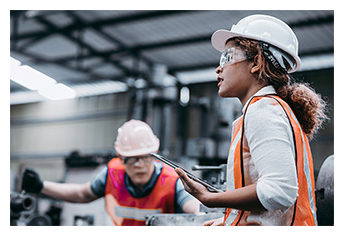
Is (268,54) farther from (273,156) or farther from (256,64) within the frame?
(273,156)

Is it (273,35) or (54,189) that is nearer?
(273,35)

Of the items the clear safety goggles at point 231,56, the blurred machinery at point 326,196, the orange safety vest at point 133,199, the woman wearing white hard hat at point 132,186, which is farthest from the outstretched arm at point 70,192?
the clear safety goggles at point 231,56

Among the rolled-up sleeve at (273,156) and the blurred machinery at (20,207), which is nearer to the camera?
the rolled-up sleeve at (273,156)

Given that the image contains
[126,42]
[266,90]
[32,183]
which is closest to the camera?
[266,90]

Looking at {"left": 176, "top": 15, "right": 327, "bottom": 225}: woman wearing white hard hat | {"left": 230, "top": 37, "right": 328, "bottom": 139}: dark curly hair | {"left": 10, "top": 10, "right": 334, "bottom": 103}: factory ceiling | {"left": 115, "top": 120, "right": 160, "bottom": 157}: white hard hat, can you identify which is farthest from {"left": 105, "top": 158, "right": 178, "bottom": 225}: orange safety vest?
{"left": 230, "top": 37, "right": 328, "bottom": 139}: dark curly hair

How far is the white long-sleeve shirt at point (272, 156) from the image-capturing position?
93cm

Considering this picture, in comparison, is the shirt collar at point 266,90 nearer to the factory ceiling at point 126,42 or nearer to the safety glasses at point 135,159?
the safety glasses at point 135,159

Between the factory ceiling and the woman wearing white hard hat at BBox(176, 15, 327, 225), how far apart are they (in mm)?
2007

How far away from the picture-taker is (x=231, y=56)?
1231 millimetres

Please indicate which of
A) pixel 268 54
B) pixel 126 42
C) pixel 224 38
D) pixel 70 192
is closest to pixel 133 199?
pixel 70 192

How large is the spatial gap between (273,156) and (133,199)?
1.93 m

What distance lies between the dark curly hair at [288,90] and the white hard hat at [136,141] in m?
1.69
